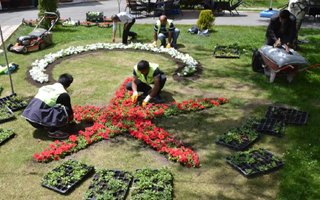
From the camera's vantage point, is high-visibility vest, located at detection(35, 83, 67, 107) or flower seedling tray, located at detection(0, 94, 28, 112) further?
flower seedling tray, located at detection(0, 94, 28, 112)

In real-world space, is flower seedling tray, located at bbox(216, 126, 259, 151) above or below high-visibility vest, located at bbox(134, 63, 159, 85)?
below

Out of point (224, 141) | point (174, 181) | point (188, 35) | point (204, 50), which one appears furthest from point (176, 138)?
point (188, 35)

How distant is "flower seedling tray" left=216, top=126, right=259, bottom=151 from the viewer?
285 inches

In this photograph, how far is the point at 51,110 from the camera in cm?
750

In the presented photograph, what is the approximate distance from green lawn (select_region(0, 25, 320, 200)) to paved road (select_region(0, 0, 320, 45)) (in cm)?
596

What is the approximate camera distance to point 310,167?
259 inches

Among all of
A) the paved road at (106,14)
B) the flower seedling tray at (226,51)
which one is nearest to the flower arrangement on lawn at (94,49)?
the flower seedling tray at (226,51)

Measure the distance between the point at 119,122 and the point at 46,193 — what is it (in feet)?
8.63

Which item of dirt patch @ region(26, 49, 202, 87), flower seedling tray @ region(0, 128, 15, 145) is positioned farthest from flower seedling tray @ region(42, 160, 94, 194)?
dirt patch @ region(26, 49, 202, 87)

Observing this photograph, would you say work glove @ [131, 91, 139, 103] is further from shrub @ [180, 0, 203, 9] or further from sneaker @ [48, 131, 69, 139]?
shrub @ [180, 0, 203, 9]

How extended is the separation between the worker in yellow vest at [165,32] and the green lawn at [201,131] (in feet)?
1.89

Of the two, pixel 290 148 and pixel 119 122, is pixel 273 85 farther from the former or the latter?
pixel 119 122

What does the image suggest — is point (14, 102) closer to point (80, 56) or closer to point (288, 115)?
point (80, 56)

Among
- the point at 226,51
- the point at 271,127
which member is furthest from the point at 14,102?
the point at 226,51
